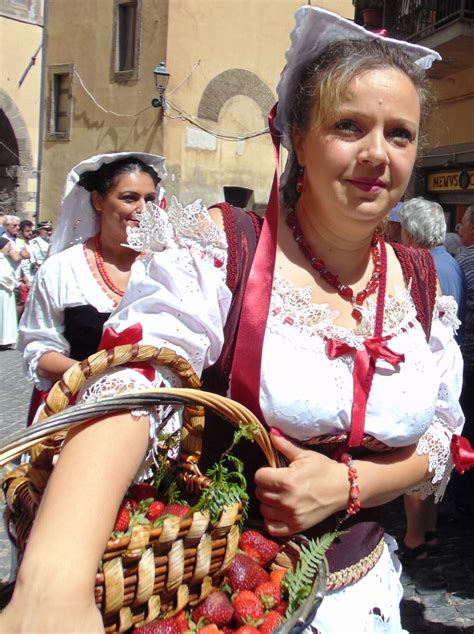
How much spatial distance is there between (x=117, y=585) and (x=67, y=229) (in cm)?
241

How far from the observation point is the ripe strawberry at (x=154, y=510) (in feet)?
3.82

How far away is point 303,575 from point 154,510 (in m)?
0.28

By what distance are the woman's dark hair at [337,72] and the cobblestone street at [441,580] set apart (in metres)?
2.37

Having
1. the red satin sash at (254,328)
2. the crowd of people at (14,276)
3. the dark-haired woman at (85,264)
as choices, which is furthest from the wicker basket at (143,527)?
the crowd of people at (14,276)

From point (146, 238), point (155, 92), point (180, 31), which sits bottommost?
point (146, 238)

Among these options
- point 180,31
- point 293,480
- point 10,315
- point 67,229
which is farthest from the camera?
point 180,31

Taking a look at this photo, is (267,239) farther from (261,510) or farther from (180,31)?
(180,31)

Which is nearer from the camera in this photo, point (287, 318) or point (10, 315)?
point (287, 318)

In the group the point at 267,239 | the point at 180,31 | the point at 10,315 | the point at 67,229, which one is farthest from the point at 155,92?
the point at 267,239

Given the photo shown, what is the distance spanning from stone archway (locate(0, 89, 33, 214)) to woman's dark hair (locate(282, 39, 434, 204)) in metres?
17.5

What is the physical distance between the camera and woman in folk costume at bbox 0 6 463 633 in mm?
1283

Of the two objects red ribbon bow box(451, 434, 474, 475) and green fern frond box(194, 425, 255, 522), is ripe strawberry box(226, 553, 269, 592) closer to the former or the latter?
green fern frond box(194, 425, 255, 522)

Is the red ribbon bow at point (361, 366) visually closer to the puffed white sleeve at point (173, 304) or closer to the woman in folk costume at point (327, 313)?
the woman in folk costume at point (327, 313)

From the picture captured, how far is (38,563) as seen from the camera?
0.88 m
